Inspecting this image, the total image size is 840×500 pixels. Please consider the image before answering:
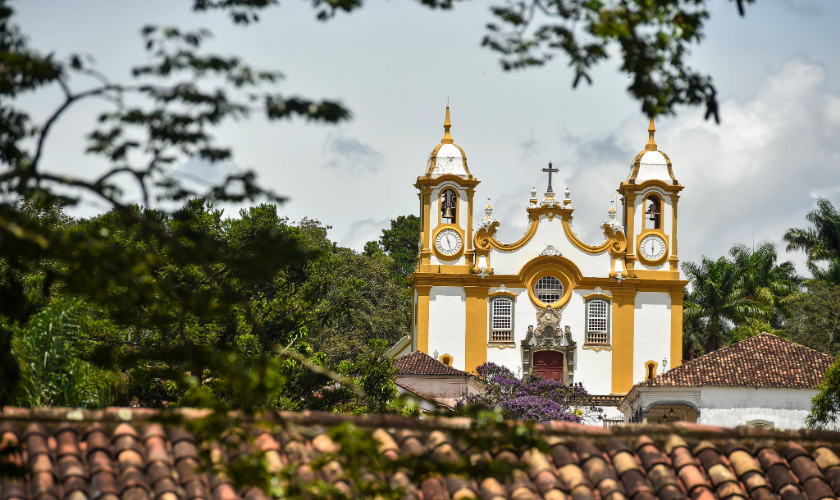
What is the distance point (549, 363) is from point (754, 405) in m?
11.1

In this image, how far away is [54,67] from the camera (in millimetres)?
5316

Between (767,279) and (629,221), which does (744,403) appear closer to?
(629,221)

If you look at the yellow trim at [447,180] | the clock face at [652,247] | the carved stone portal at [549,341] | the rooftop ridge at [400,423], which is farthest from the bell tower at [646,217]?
the rooftop ridge at [400,423]

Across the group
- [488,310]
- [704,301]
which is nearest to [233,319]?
[488,310]

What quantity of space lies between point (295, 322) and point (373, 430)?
23.3 meters

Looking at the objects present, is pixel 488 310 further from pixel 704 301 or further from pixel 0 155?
pixel 0 155

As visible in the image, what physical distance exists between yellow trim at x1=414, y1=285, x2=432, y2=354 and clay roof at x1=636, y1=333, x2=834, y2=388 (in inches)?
408

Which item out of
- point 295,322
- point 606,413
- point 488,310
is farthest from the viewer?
point 488,310

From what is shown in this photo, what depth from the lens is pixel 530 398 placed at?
95.2 ft

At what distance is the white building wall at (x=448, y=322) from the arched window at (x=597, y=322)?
430 cm

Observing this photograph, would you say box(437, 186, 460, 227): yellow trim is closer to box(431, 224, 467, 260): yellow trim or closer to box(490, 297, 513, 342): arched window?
box(431, 224, 467, 260): yellow trim

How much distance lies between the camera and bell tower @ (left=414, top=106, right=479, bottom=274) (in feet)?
123

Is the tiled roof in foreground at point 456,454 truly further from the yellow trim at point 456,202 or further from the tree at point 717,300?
the tree at point 717,300

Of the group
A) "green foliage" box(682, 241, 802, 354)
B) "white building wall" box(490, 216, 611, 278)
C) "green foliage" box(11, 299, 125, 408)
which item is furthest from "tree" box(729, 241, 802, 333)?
"green foliage" box(11, 299, 125, 408)
